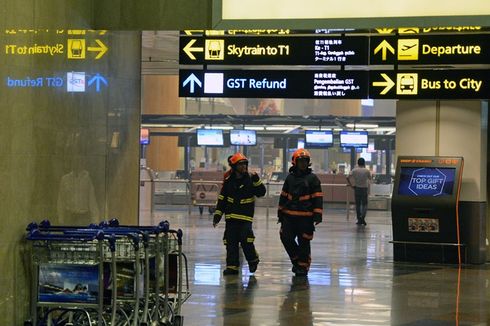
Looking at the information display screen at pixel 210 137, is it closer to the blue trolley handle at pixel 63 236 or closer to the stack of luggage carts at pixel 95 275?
the stack of luggage carts at pixel 95 275

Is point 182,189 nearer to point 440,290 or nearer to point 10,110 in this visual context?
point 440,290

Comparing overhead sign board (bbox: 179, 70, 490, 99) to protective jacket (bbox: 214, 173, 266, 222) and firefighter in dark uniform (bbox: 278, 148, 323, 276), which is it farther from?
protective jacket (bbox: 214, 173, 266, 222)

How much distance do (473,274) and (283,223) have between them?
309 cm

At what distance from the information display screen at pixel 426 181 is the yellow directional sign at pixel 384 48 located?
3.21 metres

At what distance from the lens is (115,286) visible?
7543 millimetres

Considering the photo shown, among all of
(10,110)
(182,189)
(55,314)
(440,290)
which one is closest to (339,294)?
(440,290)

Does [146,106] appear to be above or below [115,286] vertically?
above

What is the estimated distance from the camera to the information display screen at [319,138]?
3472cm

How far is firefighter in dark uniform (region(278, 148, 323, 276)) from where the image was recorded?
13.7m

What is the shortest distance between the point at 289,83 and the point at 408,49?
1669 millimetres

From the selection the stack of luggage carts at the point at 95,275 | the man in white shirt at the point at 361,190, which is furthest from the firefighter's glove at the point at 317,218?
the man in white shirt at the point at 361,190

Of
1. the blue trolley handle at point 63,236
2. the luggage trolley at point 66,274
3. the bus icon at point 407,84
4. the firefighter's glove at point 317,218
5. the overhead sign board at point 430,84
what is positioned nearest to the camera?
the blue trolley handle at point 63,236

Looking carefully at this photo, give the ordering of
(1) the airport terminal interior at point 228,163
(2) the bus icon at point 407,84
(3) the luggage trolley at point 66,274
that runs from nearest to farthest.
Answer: (3) the luggage trolley at point 66,274, (1) the airport terminal interior at point 228,163, (2) the bus icon at point 407,84

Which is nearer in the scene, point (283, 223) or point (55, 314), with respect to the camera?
point (55, 314)
